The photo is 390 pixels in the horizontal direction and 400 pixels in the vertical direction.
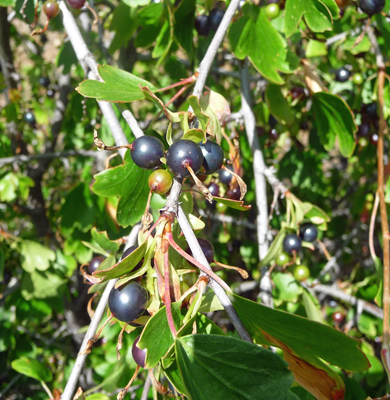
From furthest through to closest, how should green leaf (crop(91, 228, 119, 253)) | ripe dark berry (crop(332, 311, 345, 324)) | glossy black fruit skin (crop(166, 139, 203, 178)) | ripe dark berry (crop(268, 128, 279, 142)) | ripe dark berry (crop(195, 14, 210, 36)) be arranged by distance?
1. ripe dark berry (crop(332, 311, 345, 324))
2. ripe dark berry (crop(268, 128, 279, 142))
3. ripe dark berry (crop(195, 14, 210, 36))
4. green leaf (crop(91, 228, 119, 253))
5. glossy black fruit skin (crop(166, 139, 203, 178))

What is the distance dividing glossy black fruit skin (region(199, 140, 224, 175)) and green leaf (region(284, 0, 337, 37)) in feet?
1.82

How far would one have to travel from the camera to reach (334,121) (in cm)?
150

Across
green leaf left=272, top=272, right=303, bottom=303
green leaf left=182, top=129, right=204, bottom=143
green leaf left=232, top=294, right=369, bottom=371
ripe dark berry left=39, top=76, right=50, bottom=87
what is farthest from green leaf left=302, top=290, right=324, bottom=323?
ripe dark berry left=39, top=76, right=50, bottom=87

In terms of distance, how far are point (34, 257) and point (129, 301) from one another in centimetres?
139

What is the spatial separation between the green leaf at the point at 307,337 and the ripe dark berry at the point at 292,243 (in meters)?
0.73

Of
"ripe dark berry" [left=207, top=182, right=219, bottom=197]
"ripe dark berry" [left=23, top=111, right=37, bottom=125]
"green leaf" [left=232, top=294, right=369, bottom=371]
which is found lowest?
"ripe dark berry" [left=207, top=182, right=219, bottom=197]

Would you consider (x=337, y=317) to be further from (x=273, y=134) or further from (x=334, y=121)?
(x=334, y=121)

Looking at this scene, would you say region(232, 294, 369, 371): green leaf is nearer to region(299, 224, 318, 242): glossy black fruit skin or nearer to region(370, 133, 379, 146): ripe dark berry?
region(299, 224, 318, 242): glossy black fruit skin

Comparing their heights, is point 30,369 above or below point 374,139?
below

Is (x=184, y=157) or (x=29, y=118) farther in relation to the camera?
(x=29, y=118)

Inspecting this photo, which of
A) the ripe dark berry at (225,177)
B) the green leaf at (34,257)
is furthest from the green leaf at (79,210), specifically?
the ripe dark berry at (225,177)

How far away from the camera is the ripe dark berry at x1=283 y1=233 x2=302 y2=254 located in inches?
55.6

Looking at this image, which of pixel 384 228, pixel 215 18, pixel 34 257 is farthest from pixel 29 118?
pixel 384 228

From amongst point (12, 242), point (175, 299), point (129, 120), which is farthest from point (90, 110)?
point (175, 299)
